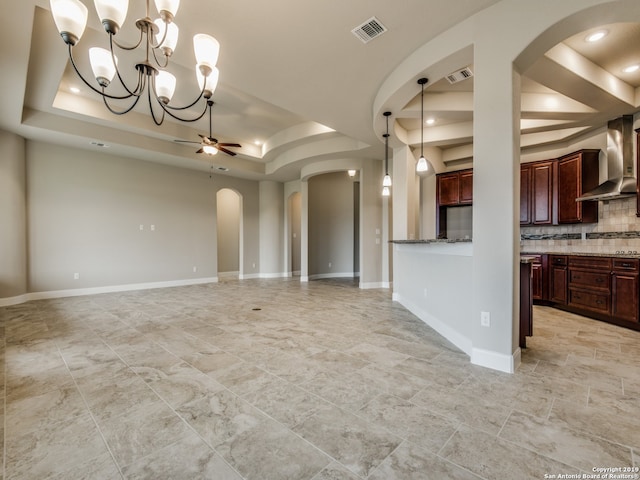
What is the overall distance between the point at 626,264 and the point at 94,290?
889 centimetres

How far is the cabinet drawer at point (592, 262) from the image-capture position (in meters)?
3.94

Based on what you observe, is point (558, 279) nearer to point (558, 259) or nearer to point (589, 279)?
point (558, 259)

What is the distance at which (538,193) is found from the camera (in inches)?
202

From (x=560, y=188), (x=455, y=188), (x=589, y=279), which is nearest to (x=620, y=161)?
(x=560, y=188)

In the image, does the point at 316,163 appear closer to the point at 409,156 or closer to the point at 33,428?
the point at 409,156

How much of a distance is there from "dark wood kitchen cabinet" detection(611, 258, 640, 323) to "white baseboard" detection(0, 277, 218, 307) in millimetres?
7872

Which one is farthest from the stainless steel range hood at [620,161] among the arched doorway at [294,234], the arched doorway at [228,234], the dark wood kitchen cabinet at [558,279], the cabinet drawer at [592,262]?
the arched doorway at [228,234]

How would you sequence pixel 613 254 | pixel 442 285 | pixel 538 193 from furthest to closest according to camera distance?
pixel 538 193, pixel 613 254, pixel 442 285

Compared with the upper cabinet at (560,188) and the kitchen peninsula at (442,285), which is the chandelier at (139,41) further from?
the upper cabinet at (560,188)

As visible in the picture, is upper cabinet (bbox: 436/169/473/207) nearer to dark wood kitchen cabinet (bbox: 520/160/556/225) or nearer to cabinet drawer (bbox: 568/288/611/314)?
dark wood kitchen cabinet (bbox: 520/160/556/225)

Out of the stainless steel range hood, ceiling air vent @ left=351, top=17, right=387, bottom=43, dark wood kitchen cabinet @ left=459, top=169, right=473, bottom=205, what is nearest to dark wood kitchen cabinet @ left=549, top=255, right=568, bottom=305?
the stainless steel range hood

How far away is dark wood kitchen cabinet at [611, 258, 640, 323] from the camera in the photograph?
3.60m

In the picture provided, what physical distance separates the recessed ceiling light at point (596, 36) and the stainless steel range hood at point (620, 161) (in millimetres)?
1924

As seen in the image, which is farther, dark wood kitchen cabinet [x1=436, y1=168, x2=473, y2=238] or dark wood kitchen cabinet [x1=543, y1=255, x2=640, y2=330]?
dark wood kitchen cabinet [x1=436, y1=168, x2=473, y2=238]
